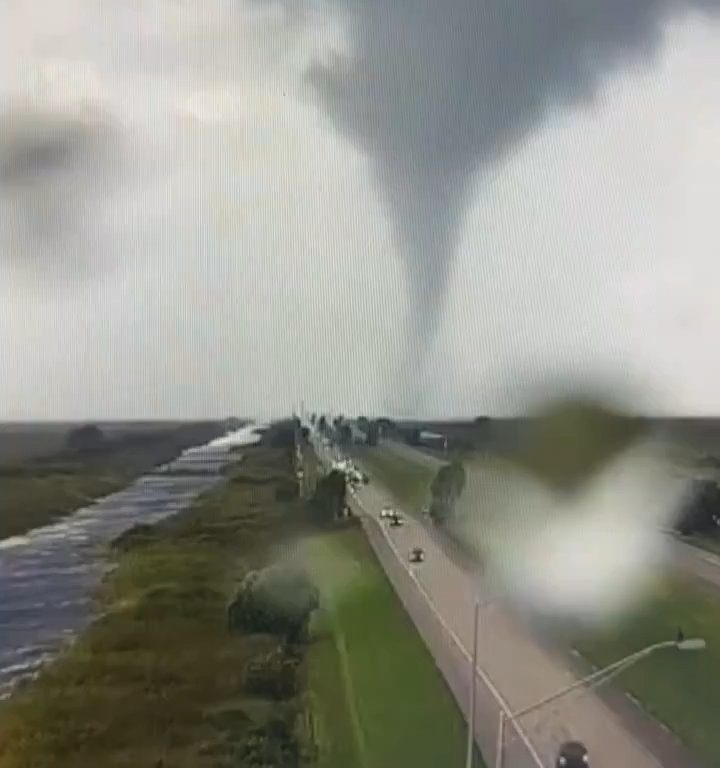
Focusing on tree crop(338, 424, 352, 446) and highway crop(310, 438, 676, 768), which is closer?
highway crop(310, 438, 676, 768)

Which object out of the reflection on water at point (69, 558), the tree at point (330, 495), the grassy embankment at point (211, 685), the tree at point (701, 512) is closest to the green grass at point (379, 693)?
the grassy embankment at point (211, 685)

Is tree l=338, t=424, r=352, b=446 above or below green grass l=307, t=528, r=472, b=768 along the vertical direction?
above

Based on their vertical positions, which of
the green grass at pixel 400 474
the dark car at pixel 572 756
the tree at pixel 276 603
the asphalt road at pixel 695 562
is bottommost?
the dark car at pixel 572 756

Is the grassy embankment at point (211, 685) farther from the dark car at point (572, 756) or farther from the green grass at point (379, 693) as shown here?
the dark car at point (572, 756)

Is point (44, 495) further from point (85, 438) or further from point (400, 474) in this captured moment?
point (400, 474)

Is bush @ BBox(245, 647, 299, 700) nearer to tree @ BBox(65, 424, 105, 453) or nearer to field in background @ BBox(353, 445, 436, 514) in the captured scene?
field in background @ BBox(353, 445, 436, 514)

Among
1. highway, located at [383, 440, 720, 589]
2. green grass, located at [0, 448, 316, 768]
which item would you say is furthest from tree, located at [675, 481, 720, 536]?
green grass, located at [0, 448, 316, 768]

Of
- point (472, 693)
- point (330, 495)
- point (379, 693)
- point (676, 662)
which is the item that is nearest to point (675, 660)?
point (676, 662)

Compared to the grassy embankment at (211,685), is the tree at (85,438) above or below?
above
